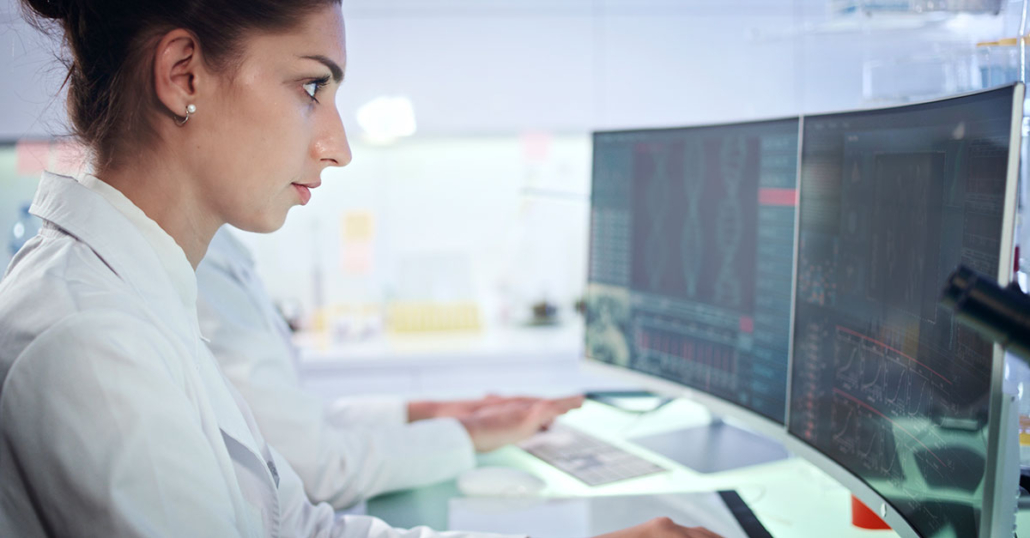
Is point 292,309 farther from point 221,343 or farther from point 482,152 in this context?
point 221,343

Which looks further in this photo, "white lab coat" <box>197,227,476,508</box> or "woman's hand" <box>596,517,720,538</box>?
"white lab coat" <box>197,227,476,508</box>

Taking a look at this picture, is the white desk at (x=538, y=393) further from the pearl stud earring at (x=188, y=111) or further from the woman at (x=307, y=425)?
the pearl stud earring at (x=188, y=111)

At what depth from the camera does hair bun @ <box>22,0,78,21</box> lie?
783 mm

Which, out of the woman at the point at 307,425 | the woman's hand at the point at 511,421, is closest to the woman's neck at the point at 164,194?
the woman at the point at 307,425

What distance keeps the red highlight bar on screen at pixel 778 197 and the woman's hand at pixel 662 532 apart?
524mm

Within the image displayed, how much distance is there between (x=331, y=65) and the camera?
846 millimetres

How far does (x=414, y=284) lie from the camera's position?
10.4 ft

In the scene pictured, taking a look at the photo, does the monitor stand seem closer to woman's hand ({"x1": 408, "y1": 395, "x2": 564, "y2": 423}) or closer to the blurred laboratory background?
woman's hand ({"x1": 408, "y1": 395, "x2": 564, "y2": 423})

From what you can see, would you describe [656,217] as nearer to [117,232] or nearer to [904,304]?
[904,304]

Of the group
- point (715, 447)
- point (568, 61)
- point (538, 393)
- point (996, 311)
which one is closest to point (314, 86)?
point (996, 311)

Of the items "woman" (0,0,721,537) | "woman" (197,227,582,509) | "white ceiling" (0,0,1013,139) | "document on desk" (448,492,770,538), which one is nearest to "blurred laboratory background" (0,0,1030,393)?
"white ceiling" (0,0,1013,139)

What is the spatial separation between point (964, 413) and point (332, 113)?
72cm

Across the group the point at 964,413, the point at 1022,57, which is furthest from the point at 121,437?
the point at 1022,57

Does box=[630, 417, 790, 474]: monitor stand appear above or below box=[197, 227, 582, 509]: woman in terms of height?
below
